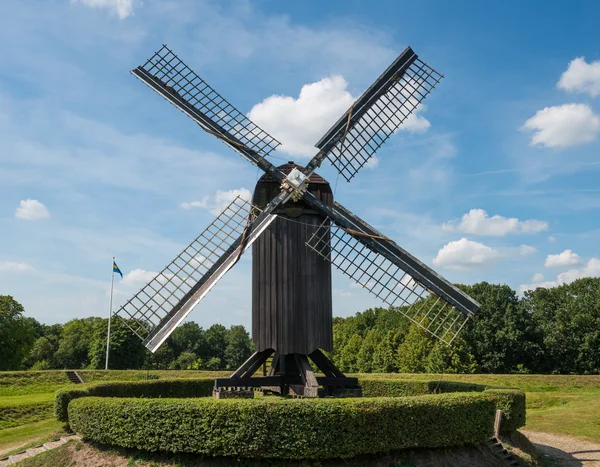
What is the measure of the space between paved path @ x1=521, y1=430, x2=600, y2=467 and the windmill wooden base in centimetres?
560

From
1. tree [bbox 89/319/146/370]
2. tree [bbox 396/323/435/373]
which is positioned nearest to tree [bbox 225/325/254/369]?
tree [bbox 89/319/146/370]

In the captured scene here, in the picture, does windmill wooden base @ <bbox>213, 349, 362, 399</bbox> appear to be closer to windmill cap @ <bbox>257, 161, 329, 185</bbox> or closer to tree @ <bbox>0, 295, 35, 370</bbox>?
windmill cap @ <bbox>257, 161, 329, 185</bbox>

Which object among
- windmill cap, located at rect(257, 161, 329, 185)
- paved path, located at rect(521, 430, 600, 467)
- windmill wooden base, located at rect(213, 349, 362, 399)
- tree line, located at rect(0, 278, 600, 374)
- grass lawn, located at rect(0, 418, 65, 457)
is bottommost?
paved path, located at rect(521, 430, 600, 467)

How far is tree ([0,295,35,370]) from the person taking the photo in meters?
38.8

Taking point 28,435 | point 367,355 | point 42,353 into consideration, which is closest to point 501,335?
point 367,355

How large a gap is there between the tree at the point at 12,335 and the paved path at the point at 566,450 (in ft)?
121

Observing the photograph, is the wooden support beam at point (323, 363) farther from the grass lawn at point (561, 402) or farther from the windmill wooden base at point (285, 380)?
the grass lawn at point (561, 402)

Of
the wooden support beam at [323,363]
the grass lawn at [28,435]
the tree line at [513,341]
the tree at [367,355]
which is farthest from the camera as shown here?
the tree at [367,355]

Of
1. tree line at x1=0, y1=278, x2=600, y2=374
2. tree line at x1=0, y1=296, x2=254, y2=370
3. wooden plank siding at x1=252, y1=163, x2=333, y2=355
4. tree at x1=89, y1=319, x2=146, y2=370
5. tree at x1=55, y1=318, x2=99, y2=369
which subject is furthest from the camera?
tree at x1=55, y1=318, x2=99, y2=369

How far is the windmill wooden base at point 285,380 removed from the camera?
1309 cm

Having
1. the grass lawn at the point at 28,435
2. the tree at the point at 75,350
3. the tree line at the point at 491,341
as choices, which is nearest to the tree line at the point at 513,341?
the tree line at the point at 491,341

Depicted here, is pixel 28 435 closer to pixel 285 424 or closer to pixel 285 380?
pixel 285 380

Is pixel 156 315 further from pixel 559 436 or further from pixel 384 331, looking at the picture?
pixel 384 331

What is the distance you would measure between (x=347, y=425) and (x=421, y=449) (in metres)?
2.14
